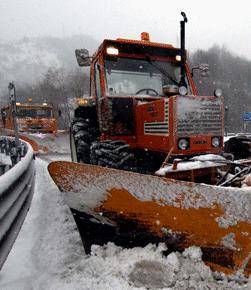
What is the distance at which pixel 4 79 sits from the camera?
118125 mm

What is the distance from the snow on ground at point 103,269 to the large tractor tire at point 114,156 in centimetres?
132

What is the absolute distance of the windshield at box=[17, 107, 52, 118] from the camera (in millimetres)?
18734

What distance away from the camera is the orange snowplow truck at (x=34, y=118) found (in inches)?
725

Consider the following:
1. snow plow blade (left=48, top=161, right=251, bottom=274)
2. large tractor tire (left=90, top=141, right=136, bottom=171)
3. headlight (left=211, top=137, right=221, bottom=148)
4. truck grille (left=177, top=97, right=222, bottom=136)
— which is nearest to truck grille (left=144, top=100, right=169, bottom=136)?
truck grille (left=177, top=97, right=222, bottom=136)

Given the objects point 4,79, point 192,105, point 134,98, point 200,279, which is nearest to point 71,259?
point 200,279

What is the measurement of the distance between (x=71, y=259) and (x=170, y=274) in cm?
83

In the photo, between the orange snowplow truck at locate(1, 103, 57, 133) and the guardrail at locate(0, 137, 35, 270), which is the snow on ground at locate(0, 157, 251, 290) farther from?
the orange snowplow truck at locate(1, 103, 57, 133)

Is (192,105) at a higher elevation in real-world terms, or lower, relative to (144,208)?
higher

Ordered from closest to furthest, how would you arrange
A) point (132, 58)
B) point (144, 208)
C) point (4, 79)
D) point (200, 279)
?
1. point (200, 279)
2. point (144, 208)
3. point (132, 58)
4. point (4, 79)

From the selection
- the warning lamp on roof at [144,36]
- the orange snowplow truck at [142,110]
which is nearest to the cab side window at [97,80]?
the orange snowplow truck at [142,110]

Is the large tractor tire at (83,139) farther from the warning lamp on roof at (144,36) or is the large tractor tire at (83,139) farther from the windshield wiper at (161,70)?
the warning lamp on roof at (144,36)

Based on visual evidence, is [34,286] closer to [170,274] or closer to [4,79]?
[170,274]

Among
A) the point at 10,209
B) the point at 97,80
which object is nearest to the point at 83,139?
the point at 97,80

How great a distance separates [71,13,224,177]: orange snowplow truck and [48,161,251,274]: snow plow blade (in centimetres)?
149
